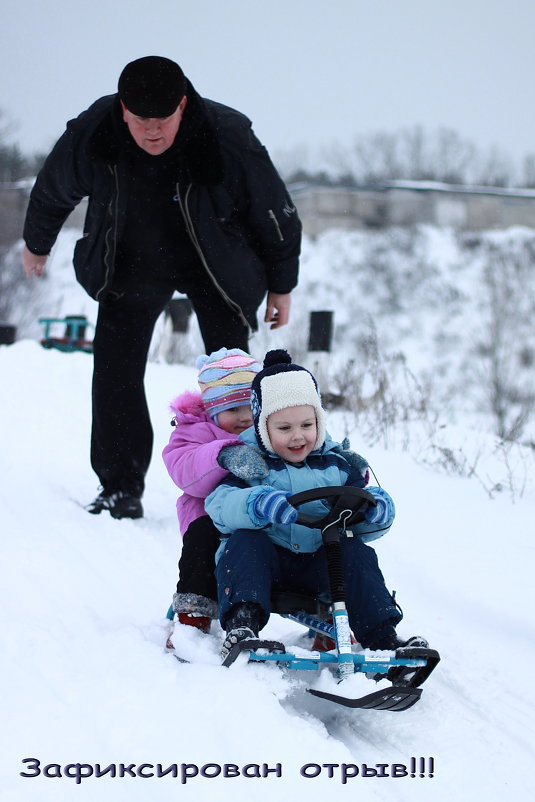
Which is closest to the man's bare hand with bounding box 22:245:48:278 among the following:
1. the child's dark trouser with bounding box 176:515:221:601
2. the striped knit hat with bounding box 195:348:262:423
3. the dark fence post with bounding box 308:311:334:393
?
the striped knit hat with bounding box 195:348:262:423

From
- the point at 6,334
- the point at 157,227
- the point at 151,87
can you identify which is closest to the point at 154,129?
the point at 151,87

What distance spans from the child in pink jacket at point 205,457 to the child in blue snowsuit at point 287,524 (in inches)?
2.8

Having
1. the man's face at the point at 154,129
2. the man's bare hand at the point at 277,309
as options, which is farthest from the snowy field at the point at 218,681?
the man's face at the point at 154,129

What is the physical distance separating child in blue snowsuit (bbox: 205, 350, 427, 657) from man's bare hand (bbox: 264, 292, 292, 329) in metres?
0.95

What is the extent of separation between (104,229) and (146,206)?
186 millimetres

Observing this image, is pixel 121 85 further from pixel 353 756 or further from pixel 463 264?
pixel 463 264

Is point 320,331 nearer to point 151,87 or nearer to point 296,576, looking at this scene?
point 151,87

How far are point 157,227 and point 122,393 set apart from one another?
75 cm

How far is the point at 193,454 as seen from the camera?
2.54 m

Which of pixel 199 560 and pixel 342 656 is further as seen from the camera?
pixel 199 560

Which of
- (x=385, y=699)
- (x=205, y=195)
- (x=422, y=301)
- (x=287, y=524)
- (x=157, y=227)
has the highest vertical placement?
(x=422, y=301)

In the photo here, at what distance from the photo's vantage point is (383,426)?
5.91 metres

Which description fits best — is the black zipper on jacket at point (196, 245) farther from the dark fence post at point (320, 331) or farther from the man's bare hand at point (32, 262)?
the dark fence post at point (320, 331)

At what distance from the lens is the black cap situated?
2865mm
